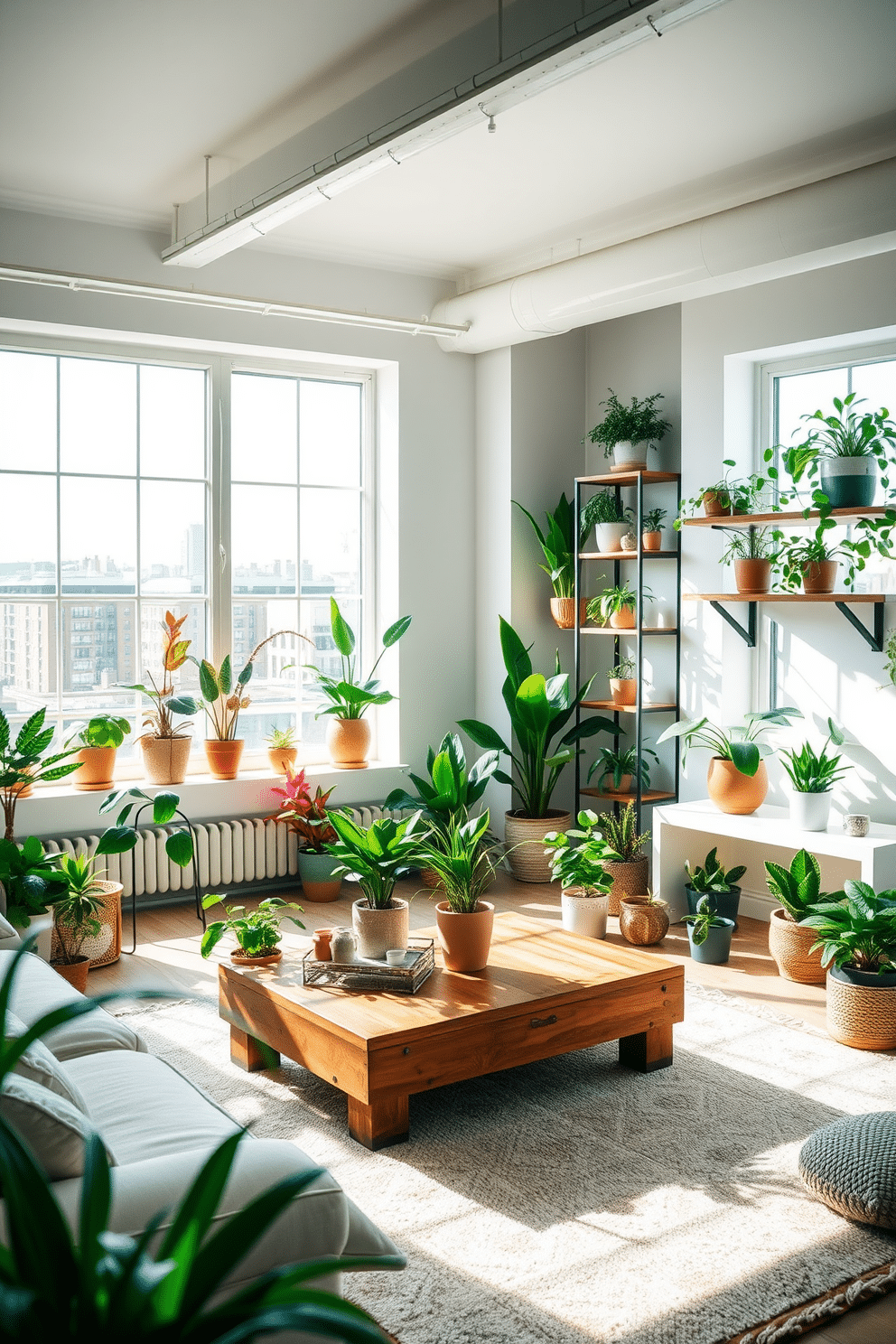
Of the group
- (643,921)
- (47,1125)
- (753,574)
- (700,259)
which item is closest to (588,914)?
(643,921)

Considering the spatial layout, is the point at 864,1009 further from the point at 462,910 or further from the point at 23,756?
the point at 23,756

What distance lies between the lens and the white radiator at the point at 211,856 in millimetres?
5141

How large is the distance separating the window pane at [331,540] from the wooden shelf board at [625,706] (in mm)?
1403

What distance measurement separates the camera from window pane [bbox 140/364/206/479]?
217 inches

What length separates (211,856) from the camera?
5.38 m

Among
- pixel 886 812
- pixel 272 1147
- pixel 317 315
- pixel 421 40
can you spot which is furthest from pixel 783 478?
pixel 272 1147

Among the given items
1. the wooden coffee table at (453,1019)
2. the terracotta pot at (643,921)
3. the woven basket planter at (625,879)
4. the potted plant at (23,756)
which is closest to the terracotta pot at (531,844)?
the woven basket planter at (625,879)

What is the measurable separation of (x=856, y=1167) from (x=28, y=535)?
4.23 metres

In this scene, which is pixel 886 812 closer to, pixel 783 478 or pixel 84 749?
pixel 783 478

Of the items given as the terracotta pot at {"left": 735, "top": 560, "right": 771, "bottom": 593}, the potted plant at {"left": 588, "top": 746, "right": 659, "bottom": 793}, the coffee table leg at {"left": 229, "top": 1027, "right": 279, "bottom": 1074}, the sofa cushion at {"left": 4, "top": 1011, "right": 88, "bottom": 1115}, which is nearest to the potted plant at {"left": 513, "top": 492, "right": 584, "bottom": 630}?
the potted plant at {"left": 588, "top": 746, "right": 659, "bottom": 793}

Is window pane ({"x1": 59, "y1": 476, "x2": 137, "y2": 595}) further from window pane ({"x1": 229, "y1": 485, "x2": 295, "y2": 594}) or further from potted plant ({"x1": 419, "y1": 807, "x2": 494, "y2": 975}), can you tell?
potted plant ({"x1": 419, "y1": 807, "x2": 494, "y2": 975})

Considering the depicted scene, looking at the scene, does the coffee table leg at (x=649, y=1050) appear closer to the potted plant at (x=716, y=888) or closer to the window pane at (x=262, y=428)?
the potted plant at (x=716, y=888)

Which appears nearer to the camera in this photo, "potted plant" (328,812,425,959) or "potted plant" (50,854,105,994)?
"potted plant" (328,812,425,959)

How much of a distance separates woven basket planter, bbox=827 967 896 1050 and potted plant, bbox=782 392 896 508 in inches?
74.3
